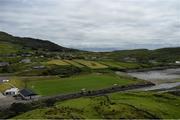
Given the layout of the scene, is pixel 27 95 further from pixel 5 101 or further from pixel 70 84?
pixel 70 84

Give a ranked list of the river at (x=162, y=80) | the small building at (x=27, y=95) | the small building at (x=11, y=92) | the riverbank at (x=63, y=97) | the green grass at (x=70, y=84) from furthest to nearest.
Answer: the river at (x=162, y=80)
the green grass at (x=70, y=84)
the small building at (x=11, y=92)
the small building at (x=27, y=95)
the riverbank at (x=63, y=97)

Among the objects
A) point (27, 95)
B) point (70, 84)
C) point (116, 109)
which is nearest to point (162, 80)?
point (70, 84)

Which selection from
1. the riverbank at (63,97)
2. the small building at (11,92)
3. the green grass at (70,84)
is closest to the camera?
the riverbank at (63,97)

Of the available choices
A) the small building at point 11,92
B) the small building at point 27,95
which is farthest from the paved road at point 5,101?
the small building at point 11,92

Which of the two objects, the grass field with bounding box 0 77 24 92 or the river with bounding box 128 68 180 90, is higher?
the grass field with bounding box 0 77 24 92

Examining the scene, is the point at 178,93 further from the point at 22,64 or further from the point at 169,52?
the point at 169,52

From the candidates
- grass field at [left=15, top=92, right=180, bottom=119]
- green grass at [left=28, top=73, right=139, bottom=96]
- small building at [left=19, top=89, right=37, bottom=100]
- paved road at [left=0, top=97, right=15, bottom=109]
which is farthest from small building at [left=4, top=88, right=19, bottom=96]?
grass field at [left=15, top=92, right=180, bottom=119]

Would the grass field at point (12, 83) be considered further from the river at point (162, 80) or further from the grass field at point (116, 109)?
the river at point (162, 80)

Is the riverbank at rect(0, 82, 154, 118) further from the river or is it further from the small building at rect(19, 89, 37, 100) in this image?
the river

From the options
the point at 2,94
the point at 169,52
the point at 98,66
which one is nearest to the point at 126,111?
the point at 2,94
